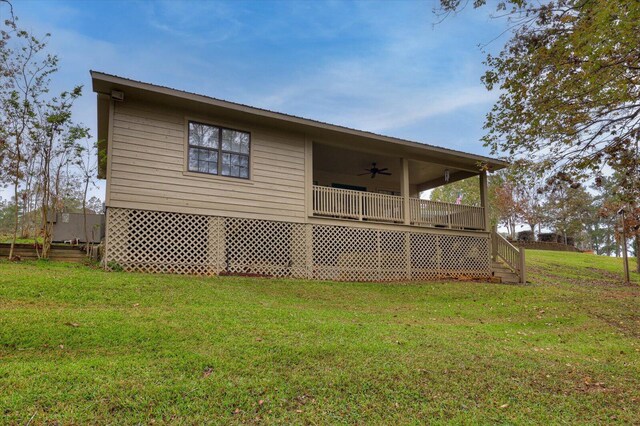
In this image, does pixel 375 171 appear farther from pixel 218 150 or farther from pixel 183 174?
pixel 183 174

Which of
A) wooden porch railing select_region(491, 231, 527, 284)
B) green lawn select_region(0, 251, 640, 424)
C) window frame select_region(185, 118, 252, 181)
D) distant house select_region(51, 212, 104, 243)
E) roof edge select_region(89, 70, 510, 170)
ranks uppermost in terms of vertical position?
roof edge select_region(89, 70, 510, 170)

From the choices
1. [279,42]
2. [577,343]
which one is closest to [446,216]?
[577,343]

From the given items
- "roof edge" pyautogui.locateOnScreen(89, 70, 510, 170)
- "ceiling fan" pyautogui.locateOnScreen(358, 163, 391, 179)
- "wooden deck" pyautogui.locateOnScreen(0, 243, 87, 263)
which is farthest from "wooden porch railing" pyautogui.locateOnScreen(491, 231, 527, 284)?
"wooden deck" pyautogui.locateOnScreen(0, 243, 87, 263)

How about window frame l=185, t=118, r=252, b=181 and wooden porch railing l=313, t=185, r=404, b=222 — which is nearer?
window frame l=185, t=118, r=252, b=181

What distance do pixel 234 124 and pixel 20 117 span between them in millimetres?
5048

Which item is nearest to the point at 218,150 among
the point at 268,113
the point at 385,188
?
the point at 268,113

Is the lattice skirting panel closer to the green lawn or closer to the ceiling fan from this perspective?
the green lawn

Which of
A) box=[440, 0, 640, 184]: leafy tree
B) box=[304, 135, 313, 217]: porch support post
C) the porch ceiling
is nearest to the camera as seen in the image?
box=[440, 0, 640, 184]: leafy tree

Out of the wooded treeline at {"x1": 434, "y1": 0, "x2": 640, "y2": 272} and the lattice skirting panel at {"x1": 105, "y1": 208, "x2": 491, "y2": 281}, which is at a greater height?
the wooded treeline at {"x1": 434, "y1": 0, "x2": 640, "y2": 272}

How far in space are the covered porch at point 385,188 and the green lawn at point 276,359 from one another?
4680 millimetres

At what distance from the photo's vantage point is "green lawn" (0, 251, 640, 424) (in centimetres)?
376

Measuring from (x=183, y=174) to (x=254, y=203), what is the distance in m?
2.01

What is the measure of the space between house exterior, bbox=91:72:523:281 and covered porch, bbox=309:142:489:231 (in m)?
0.06

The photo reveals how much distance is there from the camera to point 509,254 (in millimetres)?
15188
